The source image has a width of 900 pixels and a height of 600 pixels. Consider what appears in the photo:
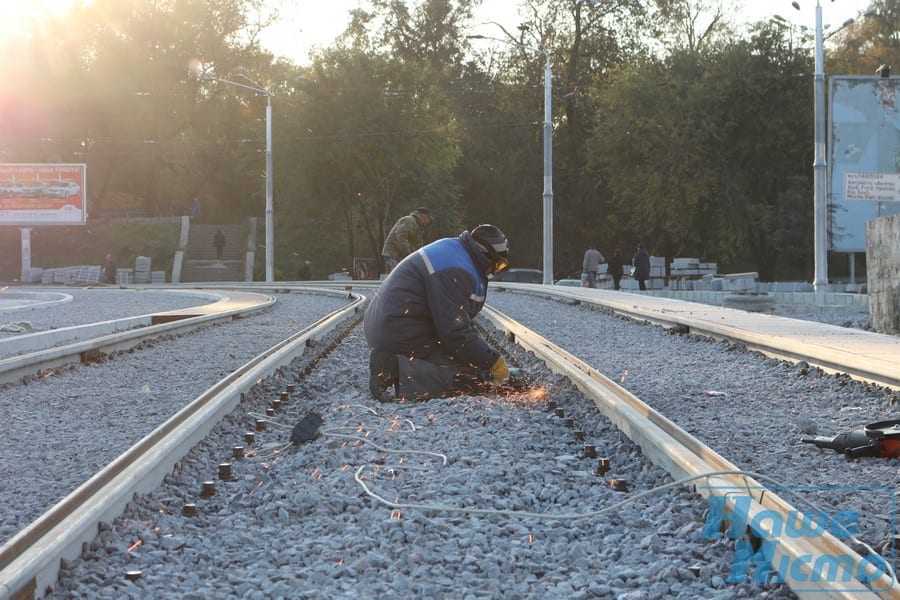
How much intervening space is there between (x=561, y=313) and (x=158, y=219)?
1848 inches

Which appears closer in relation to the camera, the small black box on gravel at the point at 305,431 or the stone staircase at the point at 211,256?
the small black box on gravel at the point at 305,431

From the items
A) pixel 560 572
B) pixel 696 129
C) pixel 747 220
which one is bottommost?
pixel 560 572

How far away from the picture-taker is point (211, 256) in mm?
58656

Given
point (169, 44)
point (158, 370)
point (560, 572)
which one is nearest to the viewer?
point (560, 572)

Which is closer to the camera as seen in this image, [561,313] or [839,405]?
[839,405]

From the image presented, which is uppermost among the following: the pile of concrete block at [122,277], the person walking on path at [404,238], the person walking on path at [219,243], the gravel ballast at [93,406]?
the person walking on path at [219,243]

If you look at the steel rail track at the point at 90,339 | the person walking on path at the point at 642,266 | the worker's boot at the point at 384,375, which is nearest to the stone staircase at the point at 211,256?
the person walking on path at the point at 642,266

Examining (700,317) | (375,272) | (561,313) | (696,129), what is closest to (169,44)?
(375,272)

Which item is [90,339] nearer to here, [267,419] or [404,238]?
[267,419]

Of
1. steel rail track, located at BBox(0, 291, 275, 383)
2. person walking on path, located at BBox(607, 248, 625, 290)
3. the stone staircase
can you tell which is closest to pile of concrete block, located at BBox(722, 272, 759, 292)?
person walking on path, located at BBox(607, 248, 625, 290)

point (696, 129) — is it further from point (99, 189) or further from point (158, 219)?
point (99, 189)

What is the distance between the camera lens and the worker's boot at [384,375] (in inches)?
307

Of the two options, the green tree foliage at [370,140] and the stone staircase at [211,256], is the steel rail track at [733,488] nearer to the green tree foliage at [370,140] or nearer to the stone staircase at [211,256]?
the green tree foliage at [370,140]

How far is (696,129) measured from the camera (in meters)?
48.1
